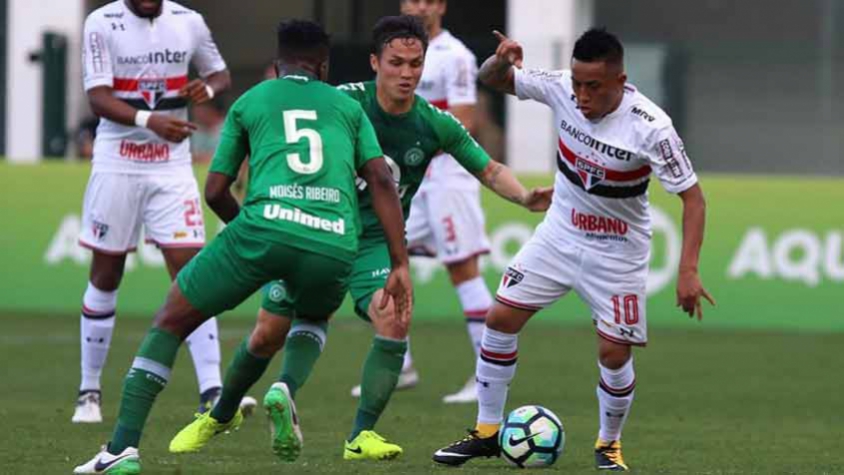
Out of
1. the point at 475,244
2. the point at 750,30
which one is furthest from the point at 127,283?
the point at 750,30

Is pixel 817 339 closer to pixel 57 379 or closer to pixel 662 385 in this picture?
pixel 662 385

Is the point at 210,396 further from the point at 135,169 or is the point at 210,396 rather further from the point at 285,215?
the point at 285,215

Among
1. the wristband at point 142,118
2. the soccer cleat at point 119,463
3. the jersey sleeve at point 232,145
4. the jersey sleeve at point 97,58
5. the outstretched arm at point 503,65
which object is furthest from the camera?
the jersey sleeve at point 97,58

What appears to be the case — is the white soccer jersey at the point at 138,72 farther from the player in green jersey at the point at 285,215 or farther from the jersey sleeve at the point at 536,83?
the player in green jersey at the point at 285,215

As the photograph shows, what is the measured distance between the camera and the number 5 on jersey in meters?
7.84

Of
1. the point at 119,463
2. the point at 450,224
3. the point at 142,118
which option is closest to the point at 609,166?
the point at 119,463

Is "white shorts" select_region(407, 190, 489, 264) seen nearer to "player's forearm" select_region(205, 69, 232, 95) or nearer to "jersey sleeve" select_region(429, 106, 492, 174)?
"player's forearm" select_region(205, 69, 232, 95)

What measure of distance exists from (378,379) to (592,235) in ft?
4.12

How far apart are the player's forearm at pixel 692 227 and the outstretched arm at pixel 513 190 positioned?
2.68ft

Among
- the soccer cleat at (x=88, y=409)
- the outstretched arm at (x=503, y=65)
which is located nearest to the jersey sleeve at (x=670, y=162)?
the outstretched arm at (x=503, y=65)

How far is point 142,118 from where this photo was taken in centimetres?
1055

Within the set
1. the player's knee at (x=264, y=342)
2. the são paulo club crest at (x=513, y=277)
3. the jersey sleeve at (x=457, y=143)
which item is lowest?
the player's knee at (x=264, y=342)

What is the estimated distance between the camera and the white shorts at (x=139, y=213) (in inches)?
427

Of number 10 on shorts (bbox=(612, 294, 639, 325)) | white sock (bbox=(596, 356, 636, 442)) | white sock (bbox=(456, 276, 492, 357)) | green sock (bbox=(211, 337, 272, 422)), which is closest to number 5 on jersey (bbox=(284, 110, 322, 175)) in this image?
green sock (bbox=(211, 337, 272, 422))
